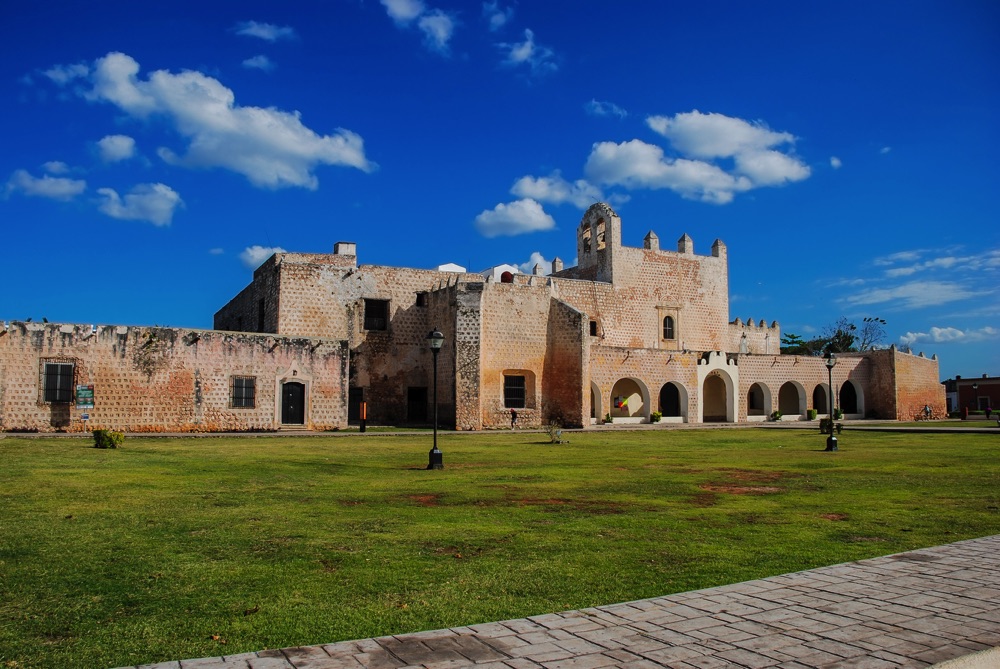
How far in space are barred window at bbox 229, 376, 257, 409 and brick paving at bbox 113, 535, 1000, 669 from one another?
78.9ft

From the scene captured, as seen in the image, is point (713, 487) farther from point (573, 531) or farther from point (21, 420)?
point (21, 420)

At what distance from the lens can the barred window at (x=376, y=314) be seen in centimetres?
3284

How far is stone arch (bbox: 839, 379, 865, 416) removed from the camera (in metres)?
42.6

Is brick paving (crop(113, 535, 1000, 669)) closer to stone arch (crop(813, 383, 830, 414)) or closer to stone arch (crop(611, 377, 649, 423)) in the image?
stone arch (crop(611, 377, 649, 423))

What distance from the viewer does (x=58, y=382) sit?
23031 millimetres

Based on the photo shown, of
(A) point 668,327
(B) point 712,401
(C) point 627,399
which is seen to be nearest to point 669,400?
(B) point 712,401

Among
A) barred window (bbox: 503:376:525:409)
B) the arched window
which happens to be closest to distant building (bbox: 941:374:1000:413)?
the arched window

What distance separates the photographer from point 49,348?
75.5ft

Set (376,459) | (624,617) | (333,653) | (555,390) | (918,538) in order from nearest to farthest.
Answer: (333,653), (624,617), (918,538), (376,459), (555,390)

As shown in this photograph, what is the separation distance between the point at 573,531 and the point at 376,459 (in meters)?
9.06

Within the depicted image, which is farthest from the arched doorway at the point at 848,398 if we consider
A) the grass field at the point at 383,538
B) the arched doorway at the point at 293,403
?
the grass field at the point at 383,538

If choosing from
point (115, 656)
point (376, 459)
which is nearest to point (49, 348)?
point (376, 459)

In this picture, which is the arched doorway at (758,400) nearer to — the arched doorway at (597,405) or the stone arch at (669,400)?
the stone arch at (669,400)

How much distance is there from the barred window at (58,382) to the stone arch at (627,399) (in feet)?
78.6
